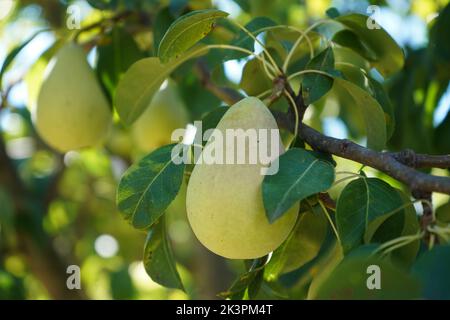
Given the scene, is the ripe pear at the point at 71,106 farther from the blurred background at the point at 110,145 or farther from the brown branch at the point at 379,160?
the brown branch at the point at 379,160

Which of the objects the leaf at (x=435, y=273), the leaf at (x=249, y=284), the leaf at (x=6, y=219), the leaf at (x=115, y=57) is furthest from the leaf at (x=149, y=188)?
the leaf at (x=6, y=219)

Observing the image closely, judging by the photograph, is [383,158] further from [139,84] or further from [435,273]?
[139,84]

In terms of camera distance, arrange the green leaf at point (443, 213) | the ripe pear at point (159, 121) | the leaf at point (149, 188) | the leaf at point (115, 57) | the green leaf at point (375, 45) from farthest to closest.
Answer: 1. the ripe pear at point (159, 121)
2. the leaf at point (115, 57)
3. the green leaf at point (375, 45)
4. the green leaf at point (443, 213)
5. the leaf at point (149, 188)

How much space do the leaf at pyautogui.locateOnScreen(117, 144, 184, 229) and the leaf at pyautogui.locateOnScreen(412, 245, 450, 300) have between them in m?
0.42

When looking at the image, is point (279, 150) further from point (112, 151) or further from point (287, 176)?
point (112, 151)

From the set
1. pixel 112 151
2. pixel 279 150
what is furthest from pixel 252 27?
pixel 112 151

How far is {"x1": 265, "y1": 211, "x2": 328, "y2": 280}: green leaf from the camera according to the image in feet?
4.47

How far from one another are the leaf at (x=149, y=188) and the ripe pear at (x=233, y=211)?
8 centimetres

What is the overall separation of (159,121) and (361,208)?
108 centimetres

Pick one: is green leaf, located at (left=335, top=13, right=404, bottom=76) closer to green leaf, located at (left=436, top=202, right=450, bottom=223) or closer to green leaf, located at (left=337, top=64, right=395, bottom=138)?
green leaf, located at (left=337, top=64, right=395, bottom=138)

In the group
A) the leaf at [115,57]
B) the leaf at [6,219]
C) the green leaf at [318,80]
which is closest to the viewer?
the green leaf at [318,80]

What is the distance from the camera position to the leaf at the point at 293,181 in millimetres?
1011

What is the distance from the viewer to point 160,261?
1.33 metres

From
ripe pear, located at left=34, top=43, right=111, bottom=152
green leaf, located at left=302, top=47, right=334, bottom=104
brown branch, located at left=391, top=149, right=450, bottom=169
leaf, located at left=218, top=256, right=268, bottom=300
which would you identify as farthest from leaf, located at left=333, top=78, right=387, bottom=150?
ripe pear, located at left=34, top=43, right=111, bottom=152
